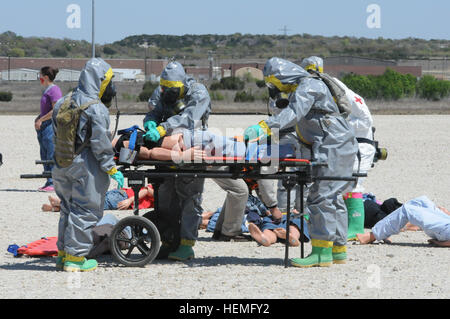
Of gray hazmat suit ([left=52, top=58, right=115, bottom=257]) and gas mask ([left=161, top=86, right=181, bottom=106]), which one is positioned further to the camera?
gas mask ([left=161, top=86, right=181, bottom=106])

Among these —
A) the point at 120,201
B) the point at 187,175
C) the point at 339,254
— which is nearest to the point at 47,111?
the point at 120,201

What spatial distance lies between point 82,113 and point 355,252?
331 centimetres

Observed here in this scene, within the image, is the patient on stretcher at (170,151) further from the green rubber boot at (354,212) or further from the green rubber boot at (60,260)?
the green rubber boot at (354,212)

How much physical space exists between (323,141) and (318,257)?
1.10 metres

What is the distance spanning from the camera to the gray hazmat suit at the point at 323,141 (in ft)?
A: 28.5

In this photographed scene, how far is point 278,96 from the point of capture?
29.9 feet

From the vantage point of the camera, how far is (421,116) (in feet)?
113

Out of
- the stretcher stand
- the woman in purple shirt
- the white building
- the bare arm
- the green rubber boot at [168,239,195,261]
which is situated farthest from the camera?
the white building

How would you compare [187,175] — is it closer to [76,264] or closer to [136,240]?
[136,240]

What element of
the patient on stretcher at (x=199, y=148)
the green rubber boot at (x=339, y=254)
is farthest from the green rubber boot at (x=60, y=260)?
the green rubber boot at (x=339, y=254)

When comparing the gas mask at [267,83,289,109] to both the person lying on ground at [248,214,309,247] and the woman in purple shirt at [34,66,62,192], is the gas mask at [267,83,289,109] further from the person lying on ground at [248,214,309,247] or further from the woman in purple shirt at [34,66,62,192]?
the woman in purple shirt at [34,66,62,192]

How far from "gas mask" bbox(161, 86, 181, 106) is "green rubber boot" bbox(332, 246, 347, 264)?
221cm

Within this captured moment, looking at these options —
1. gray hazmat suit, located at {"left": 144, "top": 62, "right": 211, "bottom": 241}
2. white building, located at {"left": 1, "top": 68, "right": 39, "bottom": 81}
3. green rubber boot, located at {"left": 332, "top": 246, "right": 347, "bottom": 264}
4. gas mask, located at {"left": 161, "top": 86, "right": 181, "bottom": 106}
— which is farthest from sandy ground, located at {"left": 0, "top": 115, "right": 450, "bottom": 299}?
white building, located at {"left": 1, "top": 68, "right": 39, "bottom": 81}

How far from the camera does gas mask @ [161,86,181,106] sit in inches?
372
